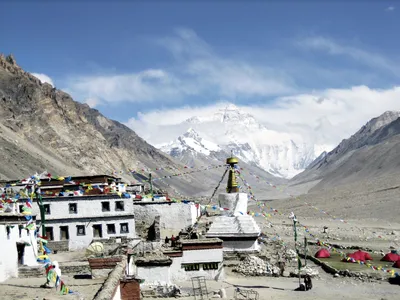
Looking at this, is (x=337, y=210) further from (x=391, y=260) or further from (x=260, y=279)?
(x=260, y=279)

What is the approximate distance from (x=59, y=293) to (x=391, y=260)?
77.4ft

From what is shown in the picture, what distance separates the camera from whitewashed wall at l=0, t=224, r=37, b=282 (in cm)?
1913

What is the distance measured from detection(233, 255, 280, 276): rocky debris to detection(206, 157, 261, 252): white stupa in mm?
1144

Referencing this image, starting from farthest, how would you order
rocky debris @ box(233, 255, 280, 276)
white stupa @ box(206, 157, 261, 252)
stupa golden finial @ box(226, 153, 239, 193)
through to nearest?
stupa golden finial @ box(226, 153, 239, 193) < white stupa @ box(206, 157, 261, 252) < rocky debris @ box(233, 255, 280, 276)

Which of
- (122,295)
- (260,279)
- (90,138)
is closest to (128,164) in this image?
(90,138)

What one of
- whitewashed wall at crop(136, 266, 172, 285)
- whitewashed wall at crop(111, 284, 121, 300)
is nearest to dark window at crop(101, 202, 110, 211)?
whitewashed wall at crop(136, 266, 172, 285)

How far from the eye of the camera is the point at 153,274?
20.1m

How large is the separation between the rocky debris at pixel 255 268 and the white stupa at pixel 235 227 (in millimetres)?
1144

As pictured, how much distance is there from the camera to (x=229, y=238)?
27.9 m

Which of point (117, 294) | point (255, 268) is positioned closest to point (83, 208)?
point (255, 268)

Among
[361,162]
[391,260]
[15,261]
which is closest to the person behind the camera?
[15,261]

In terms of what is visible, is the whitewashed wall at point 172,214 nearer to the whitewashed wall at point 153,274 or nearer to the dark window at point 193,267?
the dark window at point 193,267

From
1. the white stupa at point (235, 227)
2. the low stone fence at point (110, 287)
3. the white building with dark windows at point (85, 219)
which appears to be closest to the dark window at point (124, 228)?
the white building with dark windows at point (85, 219)

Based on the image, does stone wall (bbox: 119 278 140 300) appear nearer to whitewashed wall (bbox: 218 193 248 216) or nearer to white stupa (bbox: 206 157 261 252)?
white stupa (bbox: 206 157 261 252)
